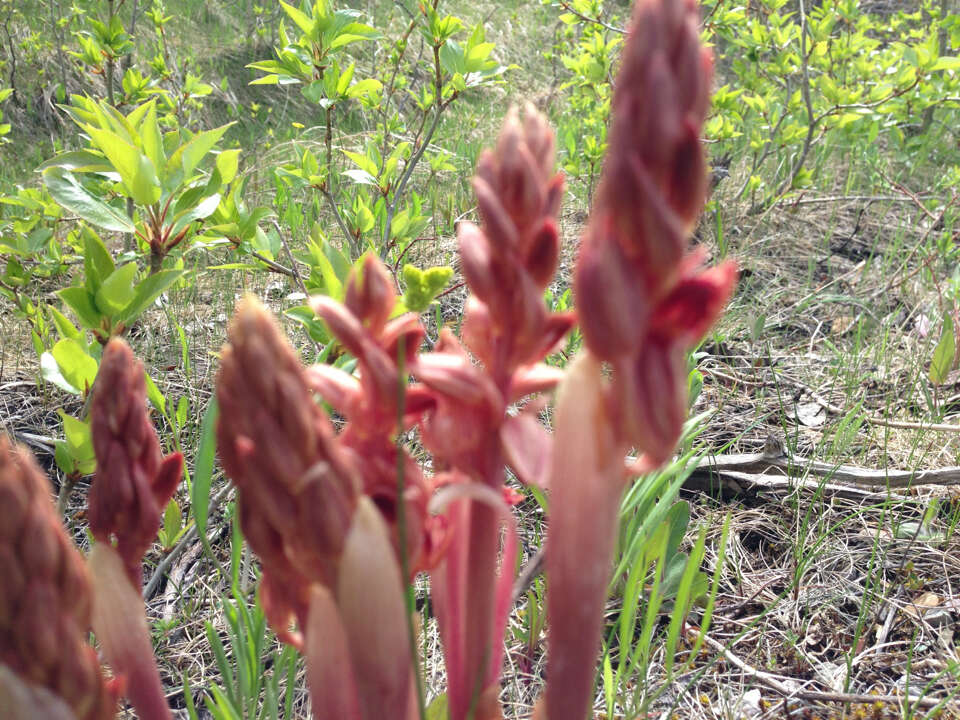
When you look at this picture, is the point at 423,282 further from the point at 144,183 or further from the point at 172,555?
the point at 172,555

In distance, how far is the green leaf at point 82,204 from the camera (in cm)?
134

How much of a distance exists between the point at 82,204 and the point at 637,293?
1.22 m

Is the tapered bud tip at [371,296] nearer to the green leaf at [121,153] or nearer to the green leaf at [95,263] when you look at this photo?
the green leaf at [95,263]

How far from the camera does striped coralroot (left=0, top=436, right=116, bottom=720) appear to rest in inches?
22.2

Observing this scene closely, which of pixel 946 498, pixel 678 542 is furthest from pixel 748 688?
pixel 946 498

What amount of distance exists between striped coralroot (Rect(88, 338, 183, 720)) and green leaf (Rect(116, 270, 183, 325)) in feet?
1.80

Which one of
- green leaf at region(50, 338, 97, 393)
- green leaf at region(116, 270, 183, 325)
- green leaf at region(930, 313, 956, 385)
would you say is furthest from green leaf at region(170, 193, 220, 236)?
green leaf at region(930, 313, 956, 385)

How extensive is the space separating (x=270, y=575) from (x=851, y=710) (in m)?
1.49

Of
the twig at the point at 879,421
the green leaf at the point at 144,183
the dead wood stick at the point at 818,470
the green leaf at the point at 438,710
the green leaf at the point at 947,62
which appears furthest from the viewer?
the green leaf at the point at 947,62

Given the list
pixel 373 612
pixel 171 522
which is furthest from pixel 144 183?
A: pixel 373 612

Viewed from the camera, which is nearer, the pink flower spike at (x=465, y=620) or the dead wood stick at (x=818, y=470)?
the pink flower spike at (x=465, y=620)

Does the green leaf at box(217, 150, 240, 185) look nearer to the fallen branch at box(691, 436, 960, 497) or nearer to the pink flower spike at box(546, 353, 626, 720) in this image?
the pink flower spike at box(546, 353, 626, 720)

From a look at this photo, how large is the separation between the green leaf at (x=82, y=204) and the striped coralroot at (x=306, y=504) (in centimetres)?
94

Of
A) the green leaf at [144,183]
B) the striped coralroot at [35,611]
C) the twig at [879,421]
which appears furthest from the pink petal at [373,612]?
the twig at [879,421]
